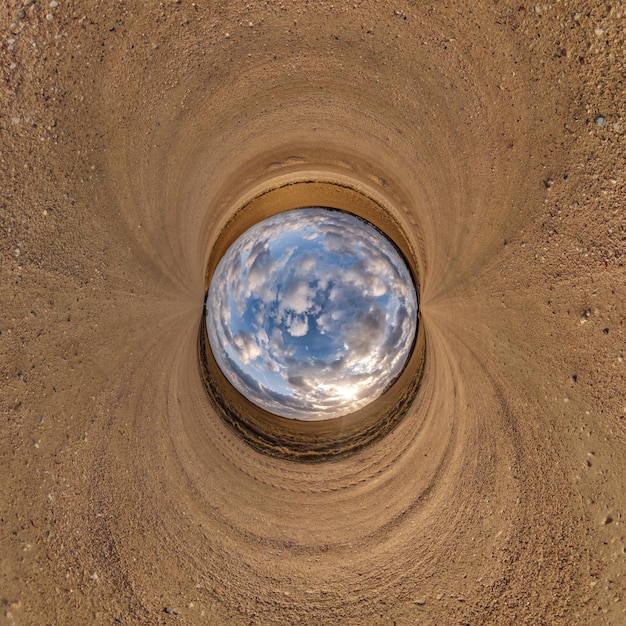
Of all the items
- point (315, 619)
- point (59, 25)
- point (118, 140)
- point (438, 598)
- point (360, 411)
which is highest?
point (59, 25)

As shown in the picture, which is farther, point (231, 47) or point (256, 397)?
point (231, 47)

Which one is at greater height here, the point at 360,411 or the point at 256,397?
the point at 360,411

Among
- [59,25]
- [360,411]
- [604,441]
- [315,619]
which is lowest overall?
[315,619]

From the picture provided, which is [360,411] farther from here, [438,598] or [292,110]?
[292,110]

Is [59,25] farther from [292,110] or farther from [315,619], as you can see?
[315,619]

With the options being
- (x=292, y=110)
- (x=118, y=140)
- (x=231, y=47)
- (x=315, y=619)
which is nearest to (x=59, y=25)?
(x=118, y=140)

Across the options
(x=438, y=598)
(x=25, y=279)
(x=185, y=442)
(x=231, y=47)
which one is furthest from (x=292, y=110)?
(x=438, y=598)
